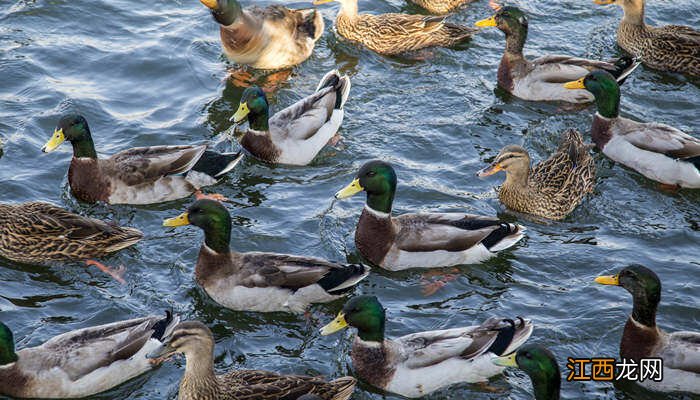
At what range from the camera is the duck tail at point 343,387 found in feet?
25.2

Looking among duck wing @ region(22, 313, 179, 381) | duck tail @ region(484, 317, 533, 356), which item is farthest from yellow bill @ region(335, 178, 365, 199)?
duck wing @ region(22, 313, 179, 381)

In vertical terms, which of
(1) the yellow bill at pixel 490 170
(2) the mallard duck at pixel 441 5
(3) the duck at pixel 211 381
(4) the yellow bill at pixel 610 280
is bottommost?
(3) the duck at pixel 211 381

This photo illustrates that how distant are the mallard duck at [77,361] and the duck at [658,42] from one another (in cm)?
835

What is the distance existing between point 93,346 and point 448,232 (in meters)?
3.46

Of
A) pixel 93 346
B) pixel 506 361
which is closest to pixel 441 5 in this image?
pixel 506 361

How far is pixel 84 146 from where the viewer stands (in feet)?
34.0

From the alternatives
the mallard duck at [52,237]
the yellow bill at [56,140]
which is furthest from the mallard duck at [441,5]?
the mallard duck at [52,237]

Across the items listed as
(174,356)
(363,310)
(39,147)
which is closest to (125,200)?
(39,147)

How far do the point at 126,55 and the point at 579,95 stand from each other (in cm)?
591

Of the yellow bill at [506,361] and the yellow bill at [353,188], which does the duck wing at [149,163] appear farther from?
the yellow bill at [506,361]

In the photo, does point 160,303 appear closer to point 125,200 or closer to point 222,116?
point 125,200

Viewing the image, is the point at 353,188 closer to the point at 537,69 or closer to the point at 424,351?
the point at 424,351

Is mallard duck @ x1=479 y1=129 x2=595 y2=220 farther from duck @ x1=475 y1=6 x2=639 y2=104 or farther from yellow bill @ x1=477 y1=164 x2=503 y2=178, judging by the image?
duck @ x1=475 y1=6 x2=639 y2=104

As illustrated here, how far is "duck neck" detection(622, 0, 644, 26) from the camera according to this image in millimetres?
13875
